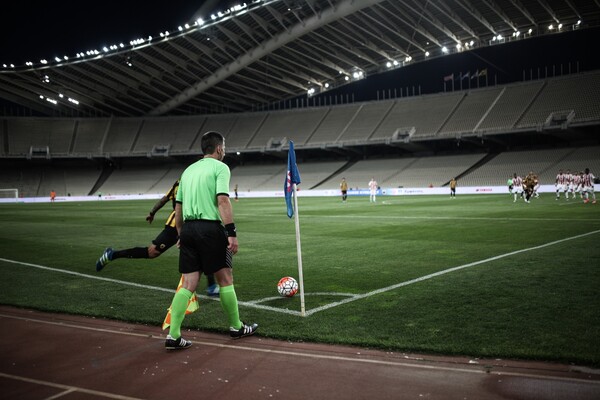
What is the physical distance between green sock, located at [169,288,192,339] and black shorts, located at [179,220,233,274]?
0.25 meters

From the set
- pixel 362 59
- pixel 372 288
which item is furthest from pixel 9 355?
pixel 362 59

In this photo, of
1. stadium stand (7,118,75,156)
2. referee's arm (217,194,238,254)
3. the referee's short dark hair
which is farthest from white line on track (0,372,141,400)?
stadium stand (7,118,75,156)

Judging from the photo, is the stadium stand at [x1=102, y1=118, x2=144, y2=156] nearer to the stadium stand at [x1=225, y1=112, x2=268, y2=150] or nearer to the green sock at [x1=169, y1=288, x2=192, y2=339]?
the stadium stand at [x1=225, y1=112, x2=268, y2=150]

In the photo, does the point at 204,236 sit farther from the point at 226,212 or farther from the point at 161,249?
the point at 161,249

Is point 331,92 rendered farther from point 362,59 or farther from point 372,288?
point 372,288

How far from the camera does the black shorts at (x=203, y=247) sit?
5.23 meters

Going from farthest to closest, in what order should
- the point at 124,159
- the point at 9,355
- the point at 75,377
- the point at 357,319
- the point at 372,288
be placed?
1. the point at 124,159
2. the point at 372,288
3. the point at 357,319
4. the point at 9,355
5. the point at 75,377

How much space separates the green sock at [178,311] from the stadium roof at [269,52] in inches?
1559

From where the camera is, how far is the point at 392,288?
7.66 meters

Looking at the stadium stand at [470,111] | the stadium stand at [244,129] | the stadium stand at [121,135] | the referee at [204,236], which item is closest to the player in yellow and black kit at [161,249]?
the referee at [204,236]

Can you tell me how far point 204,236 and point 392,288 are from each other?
12.1 feet

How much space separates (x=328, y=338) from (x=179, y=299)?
172 centimetres

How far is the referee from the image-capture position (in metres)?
5.20

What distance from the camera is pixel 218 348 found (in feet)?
17.1
